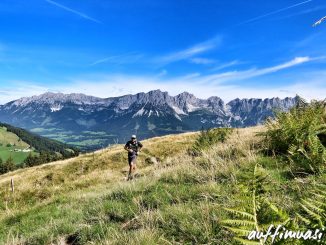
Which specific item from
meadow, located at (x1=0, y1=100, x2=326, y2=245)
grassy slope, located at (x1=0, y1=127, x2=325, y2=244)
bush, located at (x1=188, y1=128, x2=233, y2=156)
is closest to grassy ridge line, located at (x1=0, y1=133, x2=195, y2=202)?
bush, located at (x1=188, y1=128, x2=233, y2=156)

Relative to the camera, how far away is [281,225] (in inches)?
95.3

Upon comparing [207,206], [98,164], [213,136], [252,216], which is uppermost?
[252,216]

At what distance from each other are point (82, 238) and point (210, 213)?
2.70 m

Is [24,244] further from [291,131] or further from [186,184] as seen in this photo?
[291,131]

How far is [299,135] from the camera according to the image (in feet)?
34.5

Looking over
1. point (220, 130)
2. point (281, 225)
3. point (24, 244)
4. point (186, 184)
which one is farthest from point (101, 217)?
point (220, 130)

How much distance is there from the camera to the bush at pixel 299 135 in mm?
8500

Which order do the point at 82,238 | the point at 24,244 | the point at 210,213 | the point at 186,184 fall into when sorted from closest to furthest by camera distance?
the point at 210,213
the point at 82,238
the point at 24,244
the point at 186,184

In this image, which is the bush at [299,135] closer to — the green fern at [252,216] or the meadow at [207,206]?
the meadow at [207,206]

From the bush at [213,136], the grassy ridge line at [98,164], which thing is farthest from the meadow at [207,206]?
the grassy ridge line at [98,164]

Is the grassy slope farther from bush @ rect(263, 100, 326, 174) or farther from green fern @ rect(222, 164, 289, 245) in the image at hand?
bush @ rect(263, 100, 326, 174)

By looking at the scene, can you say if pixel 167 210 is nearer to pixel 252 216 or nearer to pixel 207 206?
pixel 207 206

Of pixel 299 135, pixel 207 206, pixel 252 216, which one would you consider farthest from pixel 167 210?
pixel 299 135


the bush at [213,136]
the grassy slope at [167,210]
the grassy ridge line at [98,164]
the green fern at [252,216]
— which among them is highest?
the green fern at [252,216]
